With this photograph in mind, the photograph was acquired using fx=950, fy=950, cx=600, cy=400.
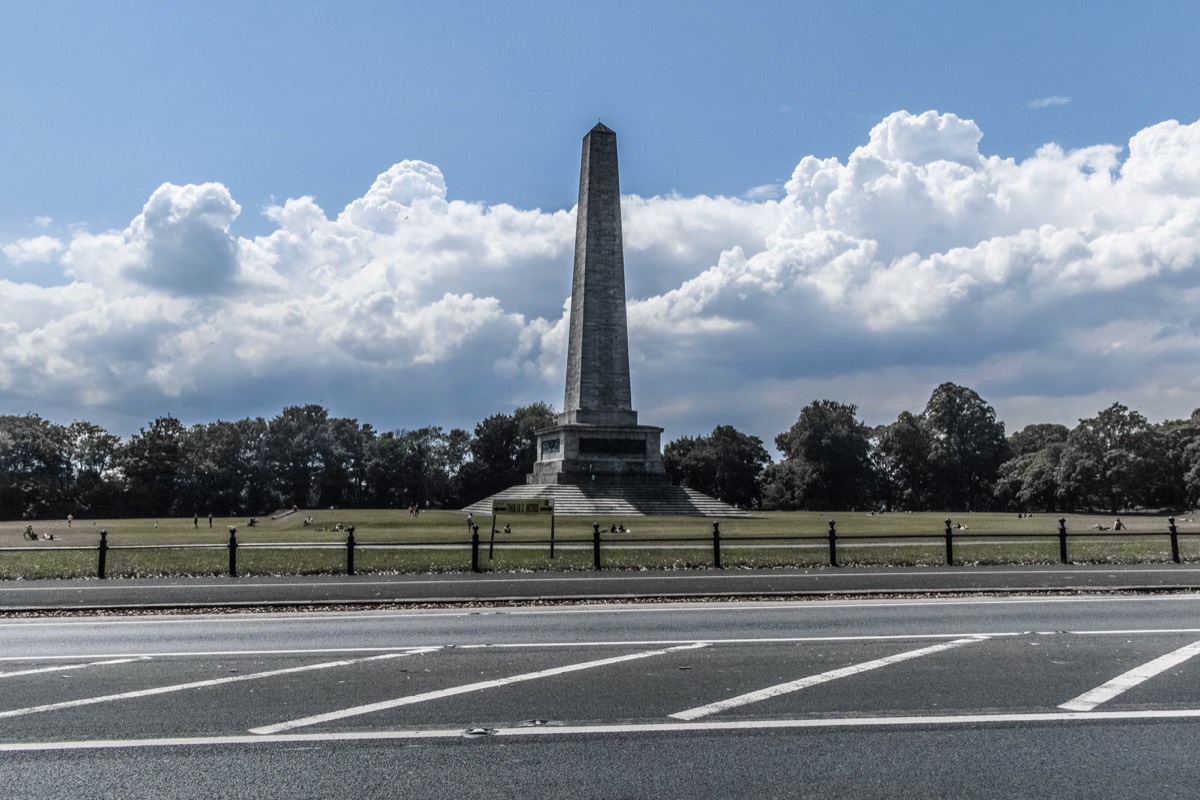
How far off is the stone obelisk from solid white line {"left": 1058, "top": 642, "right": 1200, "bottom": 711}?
44.3 metres

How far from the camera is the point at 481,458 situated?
10125cm

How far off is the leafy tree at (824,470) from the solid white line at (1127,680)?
79.0 metres

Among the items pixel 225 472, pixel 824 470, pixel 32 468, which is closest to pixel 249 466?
pixel 225 472

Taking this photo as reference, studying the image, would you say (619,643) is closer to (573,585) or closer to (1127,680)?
(1127,680)

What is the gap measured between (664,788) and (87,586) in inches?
603

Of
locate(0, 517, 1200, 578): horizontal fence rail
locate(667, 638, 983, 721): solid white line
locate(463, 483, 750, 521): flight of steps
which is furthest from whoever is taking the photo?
locate(463, 483, 750, 521): flight of steps

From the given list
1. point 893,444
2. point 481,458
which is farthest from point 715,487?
point 481,458

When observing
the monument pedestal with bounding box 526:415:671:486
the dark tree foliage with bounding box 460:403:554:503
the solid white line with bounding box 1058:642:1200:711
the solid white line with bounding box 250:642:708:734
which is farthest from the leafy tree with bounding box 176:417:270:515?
the solid white line with bounding box 1058:642:1200:711

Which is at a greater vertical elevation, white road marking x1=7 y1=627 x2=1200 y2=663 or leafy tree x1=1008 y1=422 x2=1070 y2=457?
leafy tree x1=1008 y1=422 x2=1070 y2=457

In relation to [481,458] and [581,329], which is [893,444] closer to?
[481,458]

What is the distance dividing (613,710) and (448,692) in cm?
148

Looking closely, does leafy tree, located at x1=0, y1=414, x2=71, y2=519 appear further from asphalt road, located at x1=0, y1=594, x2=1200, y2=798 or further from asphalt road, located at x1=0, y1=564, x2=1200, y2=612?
asphalt road, located at x1=0, y1=594, x2=1200, y2=798

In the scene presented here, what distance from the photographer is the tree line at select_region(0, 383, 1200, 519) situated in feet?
288

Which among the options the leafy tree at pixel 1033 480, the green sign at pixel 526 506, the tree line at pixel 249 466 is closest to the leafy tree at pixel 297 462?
the tree line at pixel 249 466
